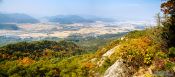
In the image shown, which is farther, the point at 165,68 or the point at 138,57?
the point at 138,57

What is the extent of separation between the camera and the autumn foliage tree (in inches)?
1802

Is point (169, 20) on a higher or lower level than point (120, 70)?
higher

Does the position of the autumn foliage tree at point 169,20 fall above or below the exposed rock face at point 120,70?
above

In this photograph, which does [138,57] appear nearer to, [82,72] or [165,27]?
[165,27]

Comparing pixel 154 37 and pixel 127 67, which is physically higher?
pixel 154 37

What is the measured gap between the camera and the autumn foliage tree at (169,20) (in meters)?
45.8

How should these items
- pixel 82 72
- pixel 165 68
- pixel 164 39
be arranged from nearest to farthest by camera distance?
pixel 165 68, pixel 164 39, pixel 82 72

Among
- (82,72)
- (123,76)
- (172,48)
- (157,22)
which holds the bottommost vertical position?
(82,72)

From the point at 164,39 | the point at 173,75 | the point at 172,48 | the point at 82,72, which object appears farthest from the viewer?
the point at 82,72

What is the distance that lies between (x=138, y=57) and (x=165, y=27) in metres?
6.16

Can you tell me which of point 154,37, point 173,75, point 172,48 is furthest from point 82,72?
point 173,75

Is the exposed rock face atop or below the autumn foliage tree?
below

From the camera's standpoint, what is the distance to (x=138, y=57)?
4556 cm

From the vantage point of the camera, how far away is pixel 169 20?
157 ft
